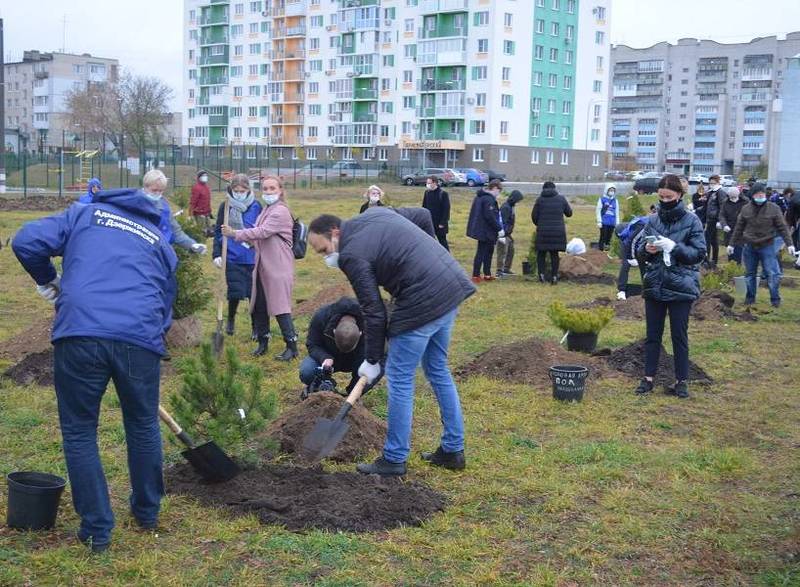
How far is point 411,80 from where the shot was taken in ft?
265

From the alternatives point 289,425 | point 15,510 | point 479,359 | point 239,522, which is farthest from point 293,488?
point 479,359

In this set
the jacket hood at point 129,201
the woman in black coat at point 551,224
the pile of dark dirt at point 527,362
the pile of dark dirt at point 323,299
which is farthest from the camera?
the woman in black coat at point 551,224

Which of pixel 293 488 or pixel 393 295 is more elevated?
pixel 393 295

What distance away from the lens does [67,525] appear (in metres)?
5.15

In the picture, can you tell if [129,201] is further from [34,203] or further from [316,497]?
[34,203]

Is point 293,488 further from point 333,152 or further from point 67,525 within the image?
point 333,152

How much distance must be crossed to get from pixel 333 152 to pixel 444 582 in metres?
83.8

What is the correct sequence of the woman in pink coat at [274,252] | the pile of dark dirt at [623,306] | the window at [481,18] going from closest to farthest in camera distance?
the woman in pink coat at [274,252] < the pile of dark dirt at [623,306] < the window at [481,18]

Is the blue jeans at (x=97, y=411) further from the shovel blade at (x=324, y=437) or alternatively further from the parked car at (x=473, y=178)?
the parked car at (x=473, y=178)

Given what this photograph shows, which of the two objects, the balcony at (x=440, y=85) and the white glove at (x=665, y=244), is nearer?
the white glove at (x=665, y=244)

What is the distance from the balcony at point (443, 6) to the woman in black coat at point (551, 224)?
6234 cm

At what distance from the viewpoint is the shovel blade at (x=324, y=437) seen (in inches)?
232

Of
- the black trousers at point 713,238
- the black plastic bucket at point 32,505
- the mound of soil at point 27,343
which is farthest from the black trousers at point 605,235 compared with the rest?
the black plastic bucket at point 32,505

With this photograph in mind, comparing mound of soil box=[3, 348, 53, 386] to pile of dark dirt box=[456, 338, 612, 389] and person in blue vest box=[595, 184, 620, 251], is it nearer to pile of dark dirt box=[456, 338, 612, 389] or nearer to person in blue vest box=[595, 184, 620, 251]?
pile of dark dirt box=[456, 338, 612, 389]
